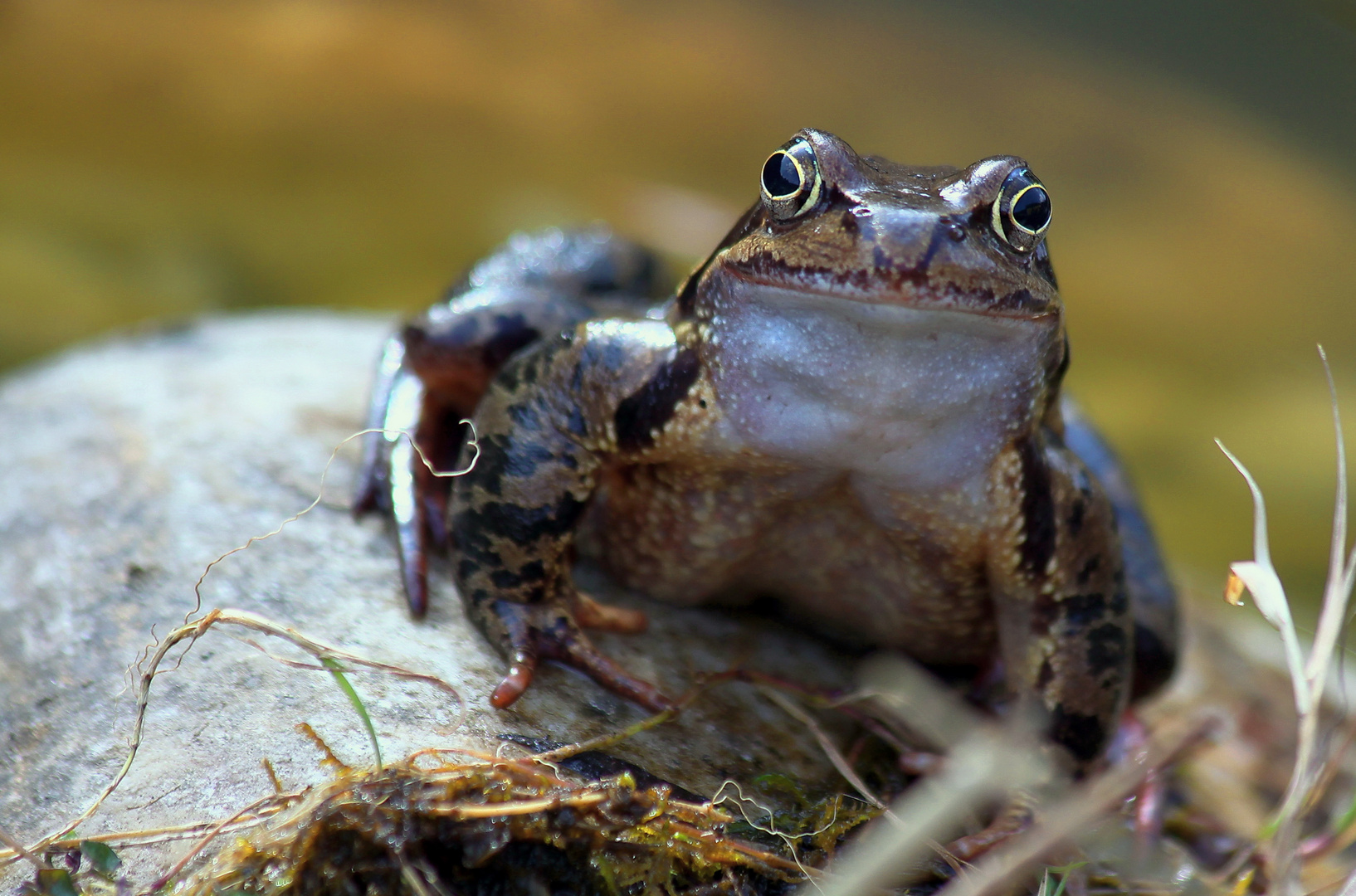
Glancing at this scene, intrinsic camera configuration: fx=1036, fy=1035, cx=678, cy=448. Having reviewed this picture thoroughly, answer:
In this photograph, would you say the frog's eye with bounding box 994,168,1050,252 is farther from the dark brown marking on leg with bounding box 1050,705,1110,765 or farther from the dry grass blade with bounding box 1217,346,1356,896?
the dark brown marking on leg with bounding box 1050,705,1110,765

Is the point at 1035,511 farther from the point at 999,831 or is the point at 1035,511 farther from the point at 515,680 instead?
the point at 515,680

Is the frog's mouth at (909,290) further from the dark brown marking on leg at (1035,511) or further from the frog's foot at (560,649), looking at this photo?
the frog's foot at (560,649)

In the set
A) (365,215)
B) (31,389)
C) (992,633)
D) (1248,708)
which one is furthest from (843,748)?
(365,215)

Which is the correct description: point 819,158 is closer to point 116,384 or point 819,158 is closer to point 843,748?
point 843,748

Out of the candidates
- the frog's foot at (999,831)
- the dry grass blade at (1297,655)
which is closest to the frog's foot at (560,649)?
the frog's foot at (999,831)

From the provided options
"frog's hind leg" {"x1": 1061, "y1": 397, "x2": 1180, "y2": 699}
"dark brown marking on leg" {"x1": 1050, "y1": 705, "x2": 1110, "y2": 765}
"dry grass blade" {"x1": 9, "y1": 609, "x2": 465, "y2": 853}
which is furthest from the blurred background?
"dry grass blade" {"x1": 9, "y1": 609, "x2": 465, "y2": 853}

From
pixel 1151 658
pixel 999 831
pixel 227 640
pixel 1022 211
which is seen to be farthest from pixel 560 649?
pixel 1151 658
